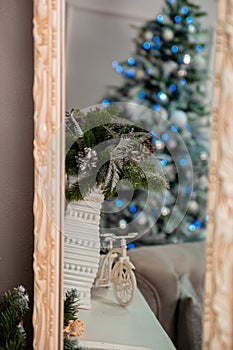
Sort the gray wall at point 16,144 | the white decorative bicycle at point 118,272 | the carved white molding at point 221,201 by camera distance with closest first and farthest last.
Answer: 1. the carved white molding at point 221,201
2. the white decorative bicycle at point 118,272
3. the gray wall at point 16,144

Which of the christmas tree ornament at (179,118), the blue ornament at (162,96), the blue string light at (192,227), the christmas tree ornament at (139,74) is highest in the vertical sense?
the christmas tree ornament at (139,74)

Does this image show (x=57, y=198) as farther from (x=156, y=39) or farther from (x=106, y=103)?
(x=156, y=39)

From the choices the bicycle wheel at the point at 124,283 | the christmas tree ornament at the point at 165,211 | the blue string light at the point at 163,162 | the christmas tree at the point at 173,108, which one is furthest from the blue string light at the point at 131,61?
the bicycle wheel at the point at 124,283

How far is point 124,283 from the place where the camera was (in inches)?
48.5

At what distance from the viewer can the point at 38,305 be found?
1.32 meters

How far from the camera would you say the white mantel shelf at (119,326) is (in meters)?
1.19

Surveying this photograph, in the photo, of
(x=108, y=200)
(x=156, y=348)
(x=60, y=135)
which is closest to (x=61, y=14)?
(x=60, y=135)

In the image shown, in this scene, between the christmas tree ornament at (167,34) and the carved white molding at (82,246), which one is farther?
the carved white molding at (82,246)

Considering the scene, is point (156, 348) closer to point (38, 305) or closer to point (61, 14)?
point (38, 305)

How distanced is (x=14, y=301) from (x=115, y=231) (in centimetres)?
33

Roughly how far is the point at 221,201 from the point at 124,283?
0.32 metres

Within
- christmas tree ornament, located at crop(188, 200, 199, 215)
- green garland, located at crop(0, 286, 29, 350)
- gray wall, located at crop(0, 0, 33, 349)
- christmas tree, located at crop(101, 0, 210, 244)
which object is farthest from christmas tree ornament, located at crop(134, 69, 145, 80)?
green garland, located at crop(0, 286, 29, 350)

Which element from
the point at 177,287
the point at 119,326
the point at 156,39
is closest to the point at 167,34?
the point at 156,39

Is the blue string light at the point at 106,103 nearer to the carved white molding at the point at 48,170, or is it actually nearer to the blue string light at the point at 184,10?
the carved white molding at the point at 48,170
